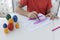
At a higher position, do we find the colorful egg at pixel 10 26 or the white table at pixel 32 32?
the colorful egg at pixel 10 26

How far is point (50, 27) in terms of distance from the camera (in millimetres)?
1087

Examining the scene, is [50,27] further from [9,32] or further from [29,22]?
[9,32]

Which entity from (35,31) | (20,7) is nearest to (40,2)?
(20,7)

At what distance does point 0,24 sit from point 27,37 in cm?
30

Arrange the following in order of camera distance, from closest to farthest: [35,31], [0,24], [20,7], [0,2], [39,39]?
[39,39], [35,31], [0,24], [20,7], [0,2]

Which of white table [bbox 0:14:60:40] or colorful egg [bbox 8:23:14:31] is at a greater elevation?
colorful egg [bbox 8:23:14:31]

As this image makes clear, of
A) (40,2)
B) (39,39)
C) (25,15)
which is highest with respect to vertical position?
(40,2)

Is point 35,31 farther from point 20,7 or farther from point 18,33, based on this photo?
point 20,7

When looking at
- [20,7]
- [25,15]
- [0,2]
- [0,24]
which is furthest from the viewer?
[0,2]

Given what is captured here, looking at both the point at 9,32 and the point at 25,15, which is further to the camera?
the point at 25,15

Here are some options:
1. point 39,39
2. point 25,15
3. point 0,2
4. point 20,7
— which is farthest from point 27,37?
point 0,2

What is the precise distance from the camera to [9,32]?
1027 mm

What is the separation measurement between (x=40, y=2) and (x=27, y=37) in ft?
1.83

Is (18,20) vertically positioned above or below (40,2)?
below
